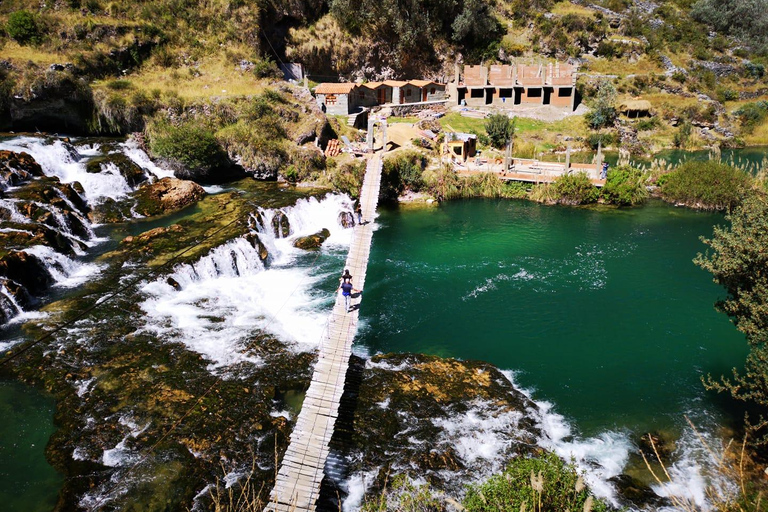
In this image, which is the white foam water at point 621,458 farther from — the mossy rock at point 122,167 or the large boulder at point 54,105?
the large boulder at point 54,105

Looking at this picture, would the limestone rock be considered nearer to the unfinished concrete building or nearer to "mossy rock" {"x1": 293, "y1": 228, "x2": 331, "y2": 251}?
"mossy rock" {"x1": 293, "y1": 228, "x2": 331, "y2": 251}

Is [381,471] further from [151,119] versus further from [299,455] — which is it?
[151,119]

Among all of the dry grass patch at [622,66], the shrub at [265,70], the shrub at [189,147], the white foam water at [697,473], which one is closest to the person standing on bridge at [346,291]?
the white foam water at [697,473]

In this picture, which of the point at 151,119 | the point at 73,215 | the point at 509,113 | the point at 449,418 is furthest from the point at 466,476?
the point at 509,113

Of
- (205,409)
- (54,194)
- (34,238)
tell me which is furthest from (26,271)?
(205,409)

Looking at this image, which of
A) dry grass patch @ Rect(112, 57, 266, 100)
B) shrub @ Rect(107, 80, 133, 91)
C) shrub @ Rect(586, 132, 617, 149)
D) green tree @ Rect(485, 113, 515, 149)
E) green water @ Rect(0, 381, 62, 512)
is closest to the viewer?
green water @ Rect(0, 381, 62, 512)

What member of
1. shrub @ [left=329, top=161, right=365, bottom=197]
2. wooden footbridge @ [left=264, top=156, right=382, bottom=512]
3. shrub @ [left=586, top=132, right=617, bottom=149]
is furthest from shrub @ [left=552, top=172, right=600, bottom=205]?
wooden footbridge @ [left=264, top=156, right=382, bottom=512]
